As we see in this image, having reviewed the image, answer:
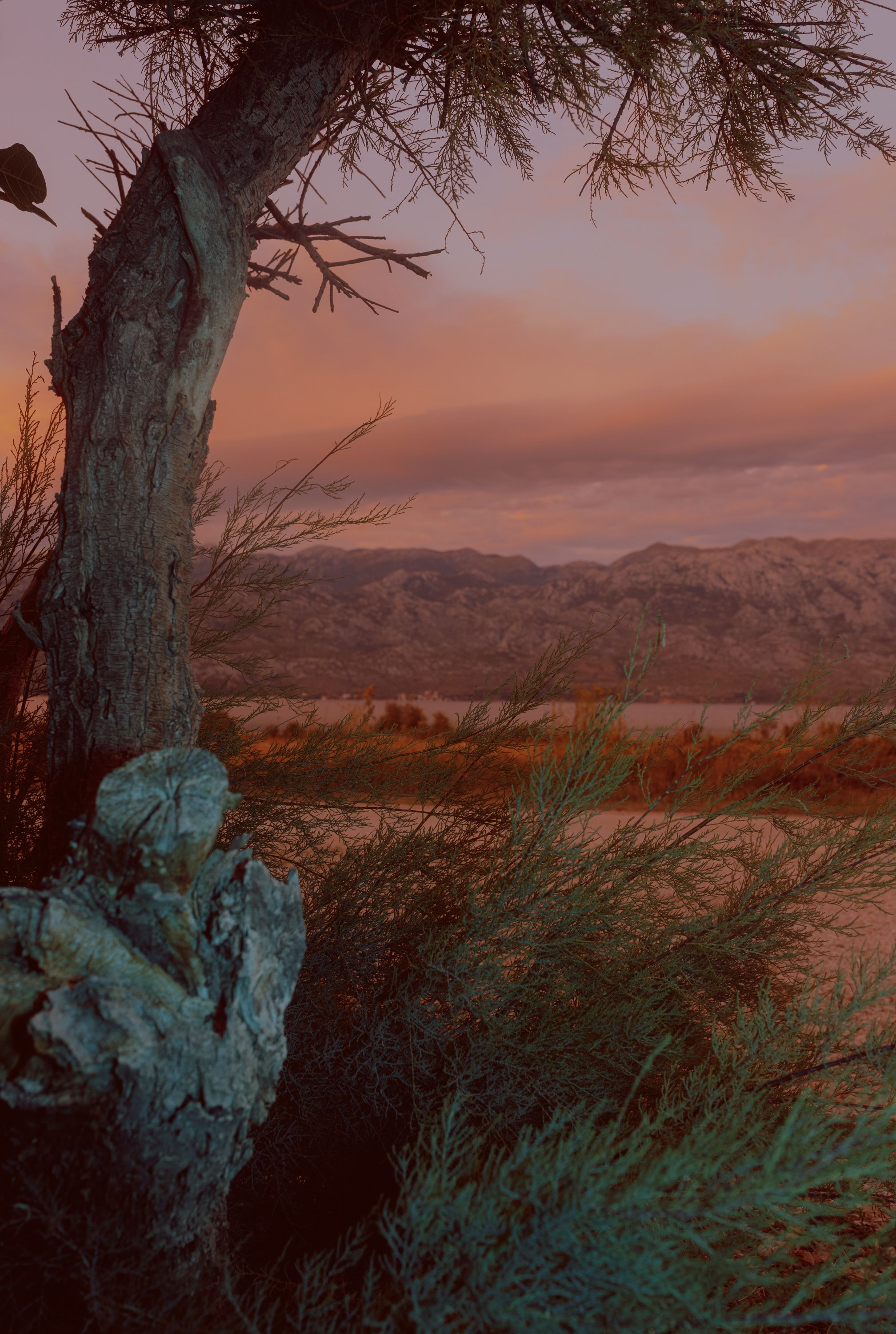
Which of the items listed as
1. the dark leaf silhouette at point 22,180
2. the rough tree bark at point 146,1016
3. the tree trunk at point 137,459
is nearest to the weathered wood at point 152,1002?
the rough tree bark at point 146,1016

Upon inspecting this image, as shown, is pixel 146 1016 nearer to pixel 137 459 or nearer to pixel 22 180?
pixel 137 459

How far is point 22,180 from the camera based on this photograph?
1.94 m

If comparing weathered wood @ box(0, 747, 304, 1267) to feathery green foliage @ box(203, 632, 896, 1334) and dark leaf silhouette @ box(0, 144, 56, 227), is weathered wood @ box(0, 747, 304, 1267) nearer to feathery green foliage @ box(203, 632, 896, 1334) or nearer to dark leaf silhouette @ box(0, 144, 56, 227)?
feathery green foliage @ box(203, 632, 896, 1334)

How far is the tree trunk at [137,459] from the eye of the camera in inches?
74.8

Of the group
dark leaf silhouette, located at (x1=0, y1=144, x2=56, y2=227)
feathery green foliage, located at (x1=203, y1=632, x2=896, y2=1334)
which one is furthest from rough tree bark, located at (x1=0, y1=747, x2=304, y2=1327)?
dark leaf silhouette, located at (x1=0, y1=144, x2=56, y2=227)

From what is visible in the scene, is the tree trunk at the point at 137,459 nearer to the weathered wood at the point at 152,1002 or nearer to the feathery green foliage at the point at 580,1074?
the weathered wood at the point at 152,1002

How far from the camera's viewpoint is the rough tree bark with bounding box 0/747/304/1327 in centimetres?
126

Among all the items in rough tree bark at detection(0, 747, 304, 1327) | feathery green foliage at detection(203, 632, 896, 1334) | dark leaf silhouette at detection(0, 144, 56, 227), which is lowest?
feathery green foliage at detection(203, 632, 896, 1334)

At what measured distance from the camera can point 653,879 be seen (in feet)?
7.73

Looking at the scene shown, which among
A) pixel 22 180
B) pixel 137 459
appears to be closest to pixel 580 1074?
pixel 137 459

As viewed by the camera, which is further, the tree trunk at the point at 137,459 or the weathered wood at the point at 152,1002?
the tree trunk at the point at 137,459

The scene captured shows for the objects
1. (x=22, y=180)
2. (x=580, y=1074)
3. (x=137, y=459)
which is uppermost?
(x=22, y=180)

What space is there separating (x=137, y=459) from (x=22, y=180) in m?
0.74

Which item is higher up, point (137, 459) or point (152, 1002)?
point (137, 459)
